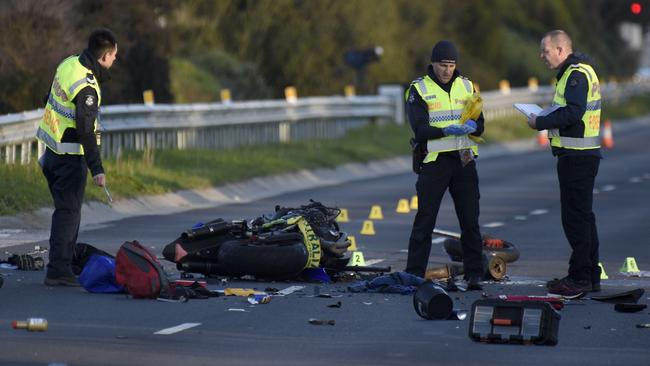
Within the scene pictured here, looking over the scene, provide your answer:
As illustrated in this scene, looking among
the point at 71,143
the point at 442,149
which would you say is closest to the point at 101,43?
the point at 71,143

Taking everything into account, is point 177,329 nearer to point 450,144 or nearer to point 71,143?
point 71,143

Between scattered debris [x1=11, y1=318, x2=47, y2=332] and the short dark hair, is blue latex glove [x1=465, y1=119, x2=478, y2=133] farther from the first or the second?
scattered debris [x1=11, y1=318, x2=47, y2=332]

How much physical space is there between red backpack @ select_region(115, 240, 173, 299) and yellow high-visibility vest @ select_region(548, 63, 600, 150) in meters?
3.18

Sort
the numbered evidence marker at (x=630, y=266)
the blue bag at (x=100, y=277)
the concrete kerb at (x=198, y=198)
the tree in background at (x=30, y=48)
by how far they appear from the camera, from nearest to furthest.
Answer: the blue bag at (x=100, y=277) < the numbered evidence marker at (x=630, y=266) < the concrete kerb at (x=198, y=198) < the tree in background at (x=30, y=48)

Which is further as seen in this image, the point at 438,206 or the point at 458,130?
the point at 438,206

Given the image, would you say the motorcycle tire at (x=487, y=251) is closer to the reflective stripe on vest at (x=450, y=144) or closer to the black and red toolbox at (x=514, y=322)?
the reflective stripe on vest at (x=450, y=144)

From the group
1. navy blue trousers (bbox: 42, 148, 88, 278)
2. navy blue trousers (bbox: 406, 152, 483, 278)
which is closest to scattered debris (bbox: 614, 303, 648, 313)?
navy blue trousers (bbox: 406, 152, 483, 278)

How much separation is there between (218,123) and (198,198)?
6.27 meters

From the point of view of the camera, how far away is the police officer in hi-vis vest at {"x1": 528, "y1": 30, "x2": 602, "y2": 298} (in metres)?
13.3

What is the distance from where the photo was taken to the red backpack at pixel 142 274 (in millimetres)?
12422

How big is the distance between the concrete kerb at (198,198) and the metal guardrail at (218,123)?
0.99 metres

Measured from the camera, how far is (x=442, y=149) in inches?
540

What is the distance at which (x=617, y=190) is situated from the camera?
90.6 feet

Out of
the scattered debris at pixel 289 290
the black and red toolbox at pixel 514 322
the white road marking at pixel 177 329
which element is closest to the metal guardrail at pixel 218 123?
the scattered debris at pixel 289 290
